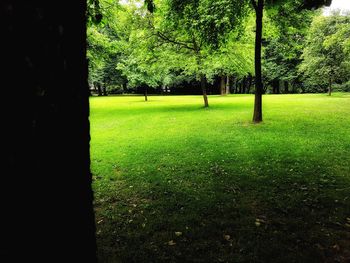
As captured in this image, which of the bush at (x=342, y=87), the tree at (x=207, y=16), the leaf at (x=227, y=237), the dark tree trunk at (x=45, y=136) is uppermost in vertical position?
the tree at (x=207, y=16)

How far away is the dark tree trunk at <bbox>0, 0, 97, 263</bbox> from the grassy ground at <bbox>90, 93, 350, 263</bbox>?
3.42 m

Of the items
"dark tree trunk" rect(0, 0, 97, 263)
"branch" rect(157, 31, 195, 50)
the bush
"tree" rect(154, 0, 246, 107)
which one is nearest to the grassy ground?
"dark tree trunk" rect(0, 0, 97, 263)

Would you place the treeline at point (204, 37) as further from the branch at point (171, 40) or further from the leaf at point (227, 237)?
the leaf at point (227, 237)

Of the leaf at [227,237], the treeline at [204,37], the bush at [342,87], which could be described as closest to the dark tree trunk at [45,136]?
the leaf at [227,237]

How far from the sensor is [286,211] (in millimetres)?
6000

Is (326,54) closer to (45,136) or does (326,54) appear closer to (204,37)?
(204,37)

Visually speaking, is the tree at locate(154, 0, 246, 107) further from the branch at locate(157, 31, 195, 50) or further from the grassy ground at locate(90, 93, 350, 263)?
the branch at locate(157, 31, 195, 50)

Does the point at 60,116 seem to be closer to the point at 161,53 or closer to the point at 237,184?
the point at 237,184

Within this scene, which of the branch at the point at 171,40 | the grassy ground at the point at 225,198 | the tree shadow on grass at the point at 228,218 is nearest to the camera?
the tree shadow on grass at the point at 228,218

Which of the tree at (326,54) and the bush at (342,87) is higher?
the tree at (326,54)

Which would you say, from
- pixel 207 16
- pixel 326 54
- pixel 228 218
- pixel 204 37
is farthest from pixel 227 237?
pixel 326 54

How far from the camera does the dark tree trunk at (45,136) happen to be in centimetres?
121

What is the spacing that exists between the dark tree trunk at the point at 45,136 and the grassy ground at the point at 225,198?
11.2ft

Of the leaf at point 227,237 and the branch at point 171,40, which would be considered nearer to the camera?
the leaf at point 227,237
